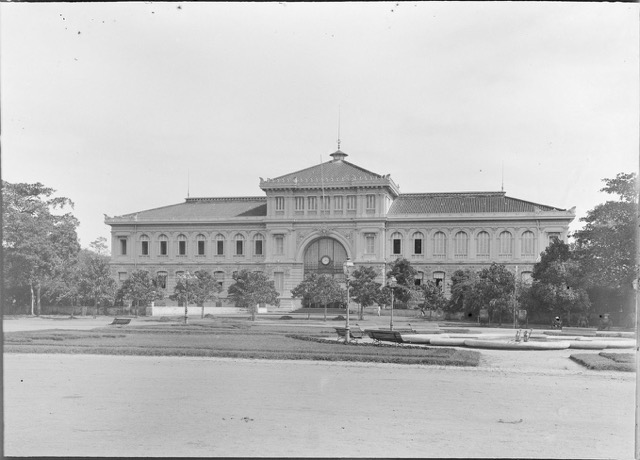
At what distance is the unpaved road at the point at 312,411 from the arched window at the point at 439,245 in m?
33.0

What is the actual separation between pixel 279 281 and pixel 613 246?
36.1 m

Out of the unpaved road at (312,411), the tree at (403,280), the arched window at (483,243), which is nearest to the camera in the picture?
the unpaved road at (312,411)

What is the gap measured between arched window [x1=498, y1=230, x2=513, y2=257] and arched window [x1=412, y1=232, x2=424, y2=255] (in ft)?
19.7

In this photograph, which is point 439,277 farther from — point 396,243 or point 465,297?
point 465,297

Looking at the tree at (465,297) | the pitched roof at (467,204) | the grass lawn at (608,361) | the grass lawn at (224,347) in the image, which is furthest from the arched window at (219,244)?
the grass lawn at (608,361)

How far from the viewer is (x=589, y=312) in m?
29.1

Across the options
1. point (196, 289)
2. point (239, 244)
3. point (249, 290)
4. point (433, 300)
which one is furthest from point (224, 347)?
point (239, 244)

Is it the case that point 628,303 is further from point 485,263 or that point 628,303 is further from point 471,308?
point 485,263

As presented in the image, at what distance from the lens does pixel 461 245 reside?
153 feet

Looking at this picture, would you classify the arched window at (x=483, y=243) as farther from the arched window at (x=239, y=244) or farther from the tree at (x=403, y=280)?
the arched window at (x=239, y=244)

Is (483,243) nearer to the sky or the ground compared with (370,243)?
nearer to the ground

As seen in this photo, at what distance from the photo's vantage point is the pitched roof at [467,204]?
42969 mm

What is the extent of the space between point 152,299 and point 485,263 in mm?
25069

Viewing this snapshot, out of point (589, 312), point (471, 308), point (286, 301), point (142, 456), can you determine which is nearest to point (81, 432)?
point (142, 456)
